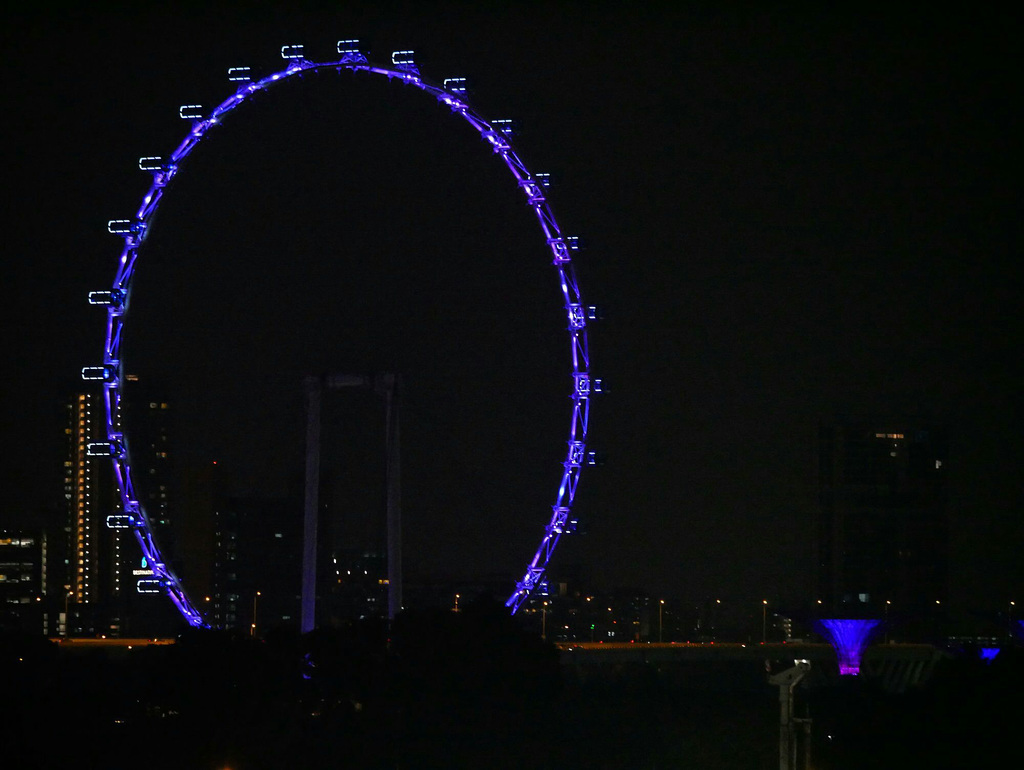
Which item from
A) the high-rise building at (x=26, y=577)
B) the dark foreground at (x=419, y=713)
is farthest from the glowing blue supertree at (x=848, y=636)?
the high-rise building at (x=26, y=577)

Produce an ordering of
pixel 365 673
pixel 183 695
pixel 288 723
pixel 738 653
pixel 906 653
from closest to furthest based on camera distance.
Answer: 1. pixel 288 723
2. pixel 183 695
3. pixel 365 673
4. pixel 738 653
5. pixel 906 653

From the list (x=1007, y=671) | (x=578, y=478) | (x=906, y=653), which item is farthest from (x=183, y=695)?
(x=906, y=653)

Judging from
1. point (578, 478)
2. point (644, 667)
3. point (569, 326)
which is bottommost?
point (644, 667)

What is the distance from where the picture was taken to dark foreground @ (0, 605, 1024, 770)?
51750 millimetres

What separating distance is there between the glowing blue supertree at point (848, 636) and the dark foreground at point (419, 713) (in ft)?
104

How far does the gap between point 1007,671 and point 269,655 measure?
85.3 feet

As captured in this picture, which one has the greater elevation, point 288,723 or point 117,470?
point 117,470

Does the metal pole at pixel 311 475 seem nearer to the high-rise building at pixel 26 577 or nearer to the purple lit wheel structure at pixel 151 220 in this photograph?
the purple lit wheel structure at pixel 151 220

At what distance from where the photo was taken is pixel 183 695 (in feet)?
196

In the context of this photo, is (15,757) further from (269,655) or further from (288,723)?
(269,655)

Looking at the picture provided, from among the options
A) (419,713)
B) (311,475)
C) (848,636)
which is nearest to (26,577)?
(848,636)

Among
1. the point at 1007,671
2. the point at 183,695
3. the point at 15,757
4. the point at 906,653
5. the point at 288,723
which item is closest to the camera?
the point at 15,757

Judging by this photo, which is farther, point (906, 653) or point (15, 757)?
point (906, 653)

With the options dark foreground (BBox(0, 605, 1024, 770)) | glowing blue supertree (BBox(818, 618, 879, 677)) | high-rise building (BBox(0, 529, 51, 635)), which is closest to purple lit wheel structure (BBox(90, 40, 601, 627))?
dark foreground (BBox(0, 605, 1024, 770))
